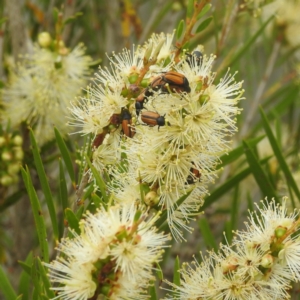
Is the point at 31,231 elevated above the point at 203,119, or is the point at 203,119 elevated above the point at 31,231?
the point at 203,119

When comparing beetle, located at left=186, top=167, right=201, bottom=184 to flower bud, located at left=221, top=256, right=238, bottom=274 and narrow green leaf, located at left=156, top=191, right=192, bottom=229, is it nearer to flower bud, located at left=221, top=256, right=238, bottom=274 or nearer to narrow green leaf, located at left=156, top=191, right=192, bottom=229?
narrow green leaf, located at left=156, top=191, right=192, bottom=229

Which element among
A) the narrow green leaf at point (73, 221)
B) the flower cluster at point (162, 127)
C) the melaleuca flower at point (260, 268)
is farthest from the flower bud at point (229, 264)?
the narrow green leaf at point (73, 221)

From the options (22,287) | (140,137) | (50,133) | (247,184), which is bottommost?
(247,184)

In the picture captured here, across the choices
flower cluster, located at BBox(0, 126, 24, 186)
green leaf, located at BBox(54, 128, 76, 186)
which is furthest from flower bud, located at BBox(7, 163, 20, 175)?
green leaf, located at BBox(54, 128, 76, 186)

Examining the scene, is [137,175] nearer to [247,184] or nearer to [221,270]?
[221,270]

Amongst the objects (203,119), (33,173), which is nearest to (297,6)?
(33,173)

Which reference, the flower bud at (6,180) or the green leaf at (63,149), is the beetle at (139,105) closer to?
the green leaf at (63,149)

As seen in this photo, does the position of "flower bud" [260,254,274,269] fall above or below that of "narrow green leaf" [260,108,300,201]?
below
